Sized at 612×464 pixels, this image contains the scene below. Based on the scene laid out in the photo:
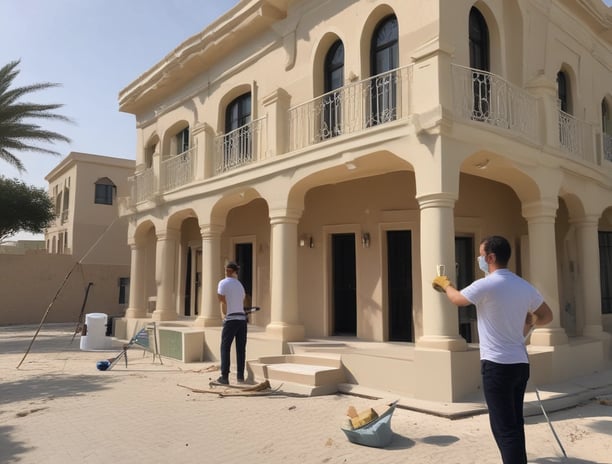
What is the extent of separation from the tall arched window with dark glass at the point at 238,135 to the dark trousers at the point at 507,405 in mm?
8287

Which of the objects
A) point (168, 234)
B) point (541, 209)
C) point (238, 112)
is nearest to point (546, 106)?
point (541, 209)

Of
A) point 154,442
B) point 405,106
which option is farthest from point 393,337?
point 154,442

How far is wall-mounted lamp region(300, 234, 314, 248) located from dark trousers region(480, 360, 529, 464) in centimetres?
763

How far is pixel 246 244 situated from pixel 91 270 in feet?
41.5

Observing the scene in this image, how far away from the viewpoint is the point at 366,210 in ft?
34.4

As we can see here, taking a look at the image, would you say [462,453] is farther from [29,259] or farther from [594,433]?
[29,259]

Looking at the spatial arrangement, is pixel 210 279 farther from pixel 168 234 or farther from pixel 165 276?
pixel 168 234

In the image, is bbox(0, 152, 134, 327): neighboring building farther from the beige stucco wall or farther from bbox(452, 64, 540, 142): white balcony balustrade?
bbox(452, 64, 540, 142): white balcony balustrade

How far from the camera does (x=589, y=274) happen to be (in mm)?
10281

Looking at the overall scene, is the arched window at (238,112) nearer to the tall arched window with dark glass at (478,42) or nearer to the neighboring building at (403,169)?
the neighboring building at (403,169)

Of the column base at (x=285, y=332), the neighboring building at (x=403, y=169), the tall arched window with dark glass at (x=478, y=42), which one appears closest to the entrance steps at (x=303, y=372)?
the neighboring building at (x=403, y=169)

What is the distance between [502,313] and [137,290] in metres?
13.7

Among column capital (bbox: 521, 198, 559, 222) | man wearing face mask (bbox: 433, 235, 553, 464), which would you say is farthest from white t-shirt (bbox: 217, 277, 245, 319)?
column capital (bbox: 521, 198, 559, 222)

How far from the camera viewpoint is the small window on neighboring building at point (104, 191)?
28270mm
